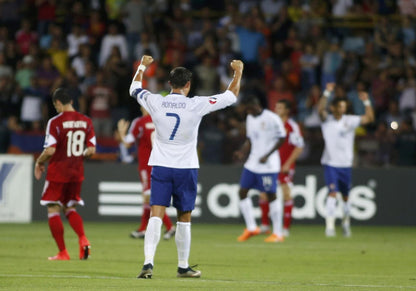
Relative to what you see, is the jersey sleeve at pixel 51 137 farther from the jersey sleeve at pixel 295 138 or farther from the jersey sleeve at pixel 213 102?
the jersey sleeve at pixel 295 138

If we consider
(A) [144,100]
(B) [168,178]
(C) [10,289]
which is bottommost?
(C) [10,289]

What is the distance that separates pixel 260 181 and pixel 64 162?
4957mm

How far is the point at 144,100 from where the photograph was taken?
10500 mm

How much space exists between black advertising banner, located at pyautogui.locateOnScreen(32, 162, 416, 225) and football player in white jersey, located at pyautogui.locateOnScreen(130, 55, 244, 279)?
33.9 feet

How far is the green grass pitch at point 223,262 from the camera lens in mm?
10023

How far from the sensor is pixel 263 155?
17.0m

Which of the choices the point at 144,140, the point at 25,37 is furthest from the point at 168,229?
the point at 25,37

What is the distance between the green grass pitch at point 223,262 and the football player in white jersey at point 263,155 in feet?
2.00

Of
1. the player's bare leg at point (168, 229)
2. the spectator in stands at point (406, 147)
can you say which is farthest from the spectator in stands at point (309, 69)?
the player's bare leg at point (168, 229)

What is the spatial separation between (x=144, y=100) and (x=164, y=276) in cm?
199

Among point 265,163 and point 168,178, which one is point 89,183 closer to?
point 265,163

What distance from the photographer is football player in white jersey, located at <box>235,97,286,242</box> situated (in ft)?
55.7

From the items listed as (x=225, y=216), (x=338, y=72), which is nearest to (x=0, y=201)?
(x=225, y=216)

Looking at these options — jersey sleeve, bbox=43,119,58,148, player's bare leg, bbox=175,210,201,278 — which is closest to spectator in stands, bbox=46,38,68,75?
jersey sleeve, bbox=43,119,58,148
